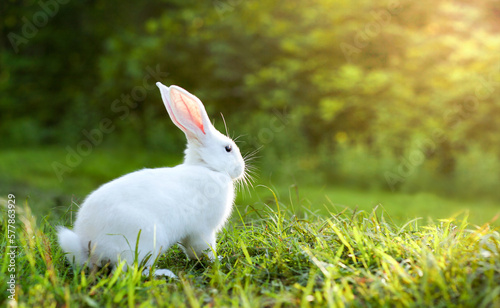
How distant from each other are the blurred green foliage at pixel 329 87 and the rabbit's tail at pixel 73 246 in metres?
5.71

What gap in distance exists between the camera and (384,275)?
7.30 feet

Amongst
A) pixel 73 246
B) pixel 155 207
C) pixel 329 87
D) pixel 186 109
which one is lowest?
pixel 73 246

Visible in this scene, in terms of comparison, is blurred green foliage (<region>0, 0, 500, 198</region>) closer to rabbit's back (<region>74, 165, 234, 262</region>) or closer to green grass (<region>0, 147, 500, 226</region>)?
green grass (<region>0, 147, 500, 226</region>)

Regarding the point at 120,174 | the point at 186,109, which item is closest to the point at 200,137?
the point at 186,109

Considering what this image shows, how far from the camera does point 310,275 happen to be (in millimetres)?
2418

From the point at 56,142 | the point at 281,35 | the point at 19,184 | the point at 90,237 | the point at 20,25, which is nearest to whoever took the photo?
the point at 90,237

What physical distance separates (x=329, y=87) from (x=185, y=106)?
7.41m

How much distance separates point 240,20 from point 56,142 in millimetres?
6050

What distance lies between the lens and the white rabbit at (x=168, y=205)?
2592 mm

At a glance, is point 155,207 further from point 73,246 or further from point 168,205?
point 73,246

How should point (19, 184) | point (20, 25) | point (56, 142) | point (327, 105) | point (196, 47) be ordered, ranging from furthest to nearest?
point (20, 25) → point (56, 142) → point (196, 47) → point (327, 105) → point (19, 184)

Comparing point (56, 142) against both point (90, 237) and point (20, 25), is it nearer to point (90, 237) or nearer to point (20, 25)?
point (20, 25)

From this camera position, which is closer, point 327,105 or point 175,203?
point 175,203

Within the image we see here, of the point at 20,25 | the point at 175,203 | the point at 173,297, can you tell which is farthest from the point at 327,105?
the point at 20,25
